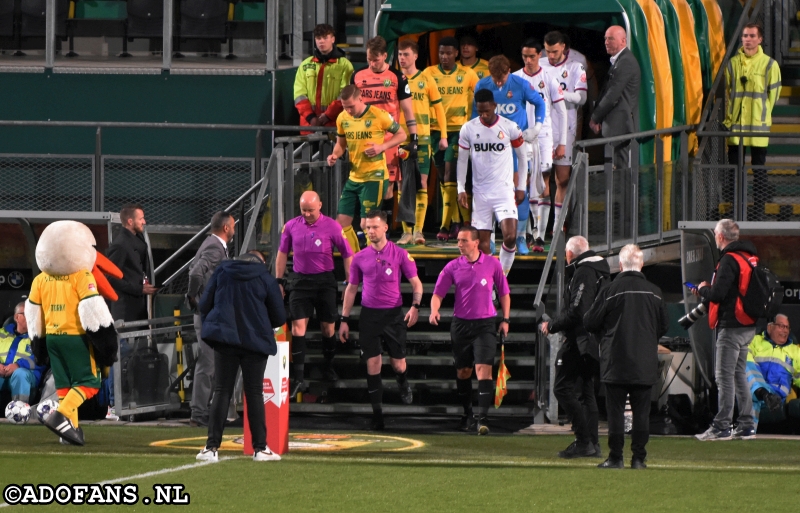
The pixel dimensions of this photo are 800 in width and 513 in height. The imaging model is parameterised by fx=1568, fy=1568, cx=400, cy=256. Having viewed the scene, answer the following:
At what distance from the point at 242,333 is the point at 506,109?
543 cm

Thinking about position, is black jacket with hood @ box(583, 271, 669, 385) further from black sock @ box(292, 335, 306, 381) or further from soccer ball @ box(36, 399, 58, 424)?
soccer ball @ box(36, 399, 58, 424)

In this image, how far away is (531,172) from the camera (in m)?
16.2

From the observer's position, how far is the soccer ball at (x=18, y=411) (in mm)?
13828

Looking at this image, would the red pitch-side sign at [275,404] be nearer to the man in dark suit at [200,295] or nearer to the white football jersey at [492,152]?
the man in dark suit at [200,295]

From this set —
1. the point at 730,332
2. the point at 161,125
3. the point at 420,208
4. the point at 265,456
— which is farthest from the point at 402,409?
the point at 161,125

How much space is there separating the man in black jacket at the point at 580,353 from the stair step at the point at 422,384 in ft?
8.46

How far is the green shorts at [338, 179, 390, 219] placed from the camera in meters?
15.4

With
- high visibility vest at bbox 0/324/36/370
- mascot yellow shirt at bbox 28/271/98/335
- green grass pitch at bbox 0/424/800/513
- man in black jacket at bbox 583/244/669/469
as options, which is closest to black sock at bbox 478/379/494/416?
green grass pitch at bbox 0/424/800/513

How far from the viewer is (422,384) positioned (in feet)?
49.3

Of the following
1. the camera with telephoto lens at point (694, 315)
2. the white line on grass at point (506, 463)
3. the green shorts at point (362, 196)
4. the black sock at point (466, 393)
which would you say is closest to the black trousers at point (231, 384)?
the white line on grass at point (506, 463)

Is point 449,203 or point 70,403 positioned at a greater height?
point 449,203

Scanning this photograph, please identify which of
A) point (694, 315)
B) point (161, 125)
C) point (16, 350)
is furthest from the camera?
point (161, 125)

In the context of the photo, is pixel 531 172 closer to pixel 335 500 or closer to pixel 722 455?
pixel 722 455

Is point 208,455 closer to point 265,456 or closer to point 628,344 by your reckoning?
point 265,456
